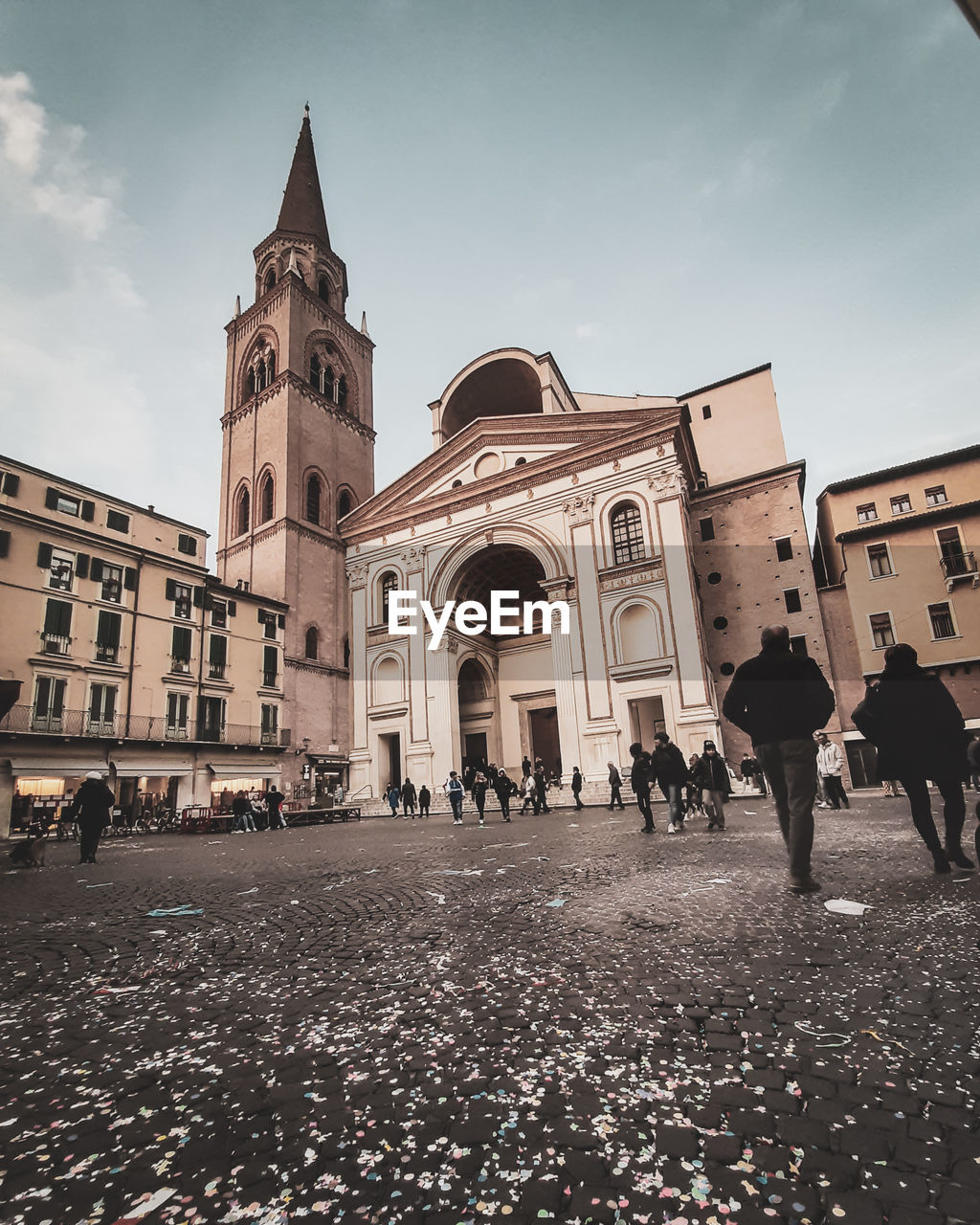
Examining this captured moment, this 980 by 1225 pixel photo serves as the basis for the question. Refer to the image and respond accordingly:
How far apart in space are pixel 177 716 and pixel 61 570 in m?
7.66

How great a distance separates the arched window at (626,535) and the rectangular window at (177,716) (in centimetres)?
2057

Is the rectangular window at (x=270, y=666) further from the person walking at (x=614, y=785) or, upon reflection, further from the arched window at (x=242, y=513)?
the person walking at (x=614, y=785)

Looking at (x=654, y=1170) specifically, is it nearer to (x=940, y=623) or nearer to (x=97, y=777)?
(x=97, y=777)

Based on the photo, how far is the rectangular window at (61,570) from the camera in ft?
80.7

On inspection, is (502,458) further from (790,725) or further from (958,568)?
(790,725)

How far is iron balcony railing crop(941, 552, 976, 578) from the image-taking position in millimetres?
25422

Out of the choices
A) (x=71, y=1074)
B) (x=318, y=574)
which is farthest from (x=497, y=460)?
(x=71, y=1074)

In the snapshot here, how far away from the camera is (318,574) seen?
36625 mm

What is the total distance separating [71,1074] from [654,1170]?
210 centimetres

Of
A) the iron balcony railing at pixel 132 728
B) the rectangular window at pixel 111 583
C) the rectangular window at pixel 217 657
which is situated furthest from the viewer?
the rectangular window at pixel 217 657

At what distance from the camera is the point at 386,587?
3406 centimetres

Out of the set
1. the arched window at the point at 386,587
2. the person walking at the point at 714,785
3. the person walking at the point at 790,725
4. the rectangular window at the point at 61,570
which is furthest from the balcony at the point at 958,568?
the rectangular window at the point at 61,570

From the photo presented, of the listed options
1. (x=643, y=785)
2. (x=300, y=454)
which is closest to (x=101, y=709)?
(x=300, y=454)

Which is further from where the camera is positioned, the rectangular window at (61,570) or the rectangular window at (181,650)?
the rectangular window at (181,650)
